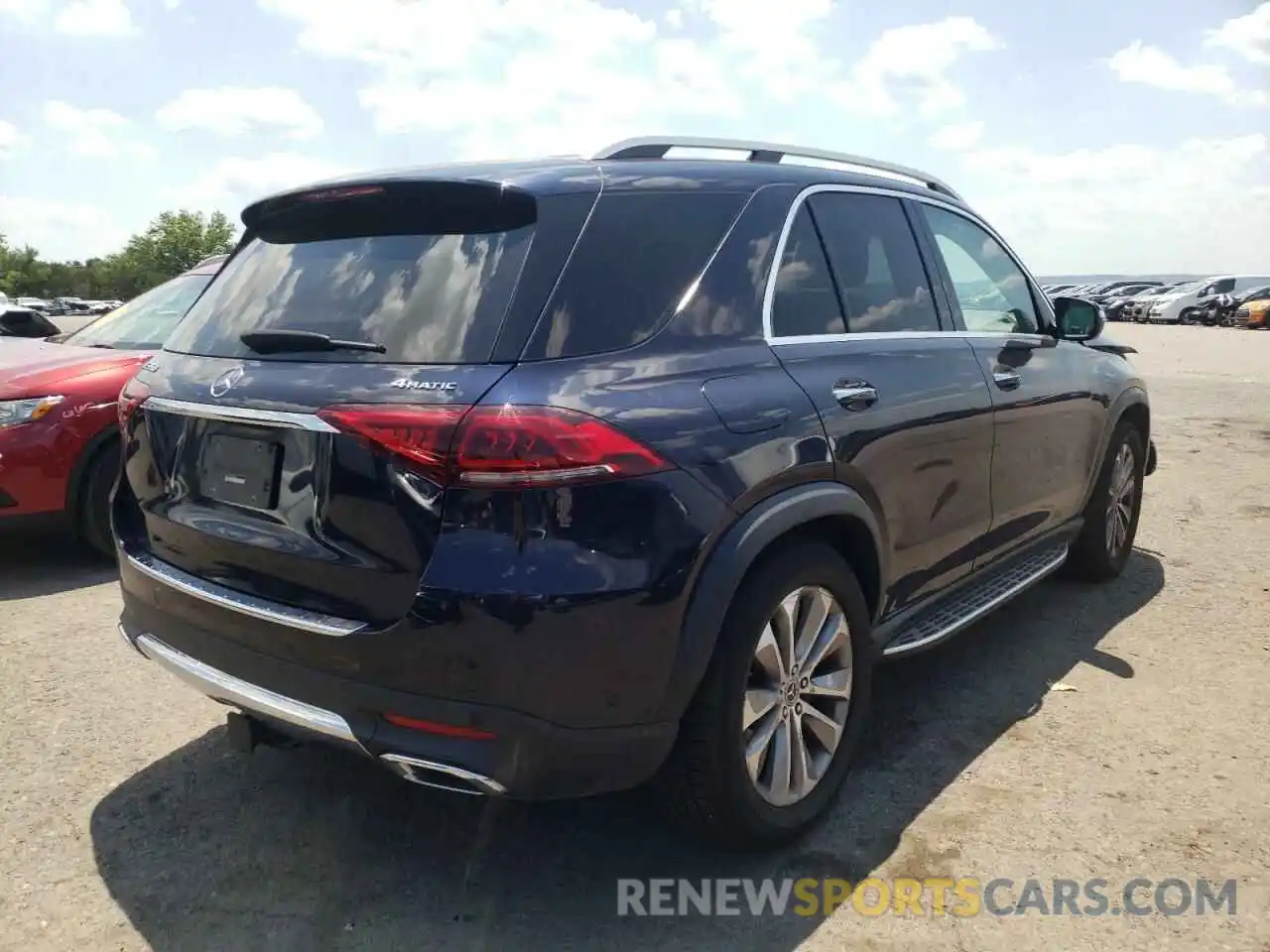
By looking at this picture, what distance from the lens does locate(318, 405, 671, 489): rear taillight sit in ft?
7.22

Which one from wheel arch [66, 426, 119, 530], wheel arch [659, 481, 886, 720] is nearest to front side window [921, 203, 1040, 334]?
wheel arch [659, 481, 886, 720]

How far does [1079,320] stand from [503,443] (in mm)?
3456

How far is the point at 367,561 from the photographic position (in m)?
2.33

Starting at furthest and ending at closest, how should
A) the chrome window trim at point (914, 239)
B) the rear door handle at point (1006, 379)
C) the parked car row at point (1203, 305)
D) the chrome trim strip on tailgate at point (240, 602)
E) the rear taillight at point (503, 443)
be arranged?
the parked car row at point (1203, 305) < the rear door handle at point (1006, 379) < the chrome window trim at point (914, 239) < the chrome trim strip on tailgate at point (240, 602) < the rear taillight at point (503, 443)

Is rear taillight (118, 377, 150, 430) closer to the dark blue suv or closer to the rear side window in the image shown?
the dark blue suv

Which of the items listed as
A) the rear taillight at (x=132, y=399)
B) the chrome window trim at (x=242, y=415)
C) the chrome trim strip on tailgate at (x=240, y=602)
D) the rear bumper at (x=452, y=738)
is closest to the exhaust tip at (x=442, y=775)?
the rear bumper at (x=452, y=738)

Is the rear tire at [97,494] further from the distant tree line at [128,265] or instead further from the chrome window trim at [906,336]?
the distant tree line at [128,265]

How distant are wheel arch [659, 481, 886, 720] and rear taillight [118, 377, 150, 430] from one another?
1657mm

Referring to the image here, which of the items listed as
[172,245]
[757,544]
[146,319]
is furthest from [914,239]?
[172,245]

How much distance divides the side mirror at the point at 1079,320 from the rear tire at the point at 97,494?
15.5 feet

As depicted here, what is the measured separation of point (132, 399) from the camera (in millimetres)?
2955

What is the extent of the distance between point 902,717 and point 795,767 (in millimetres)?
1029

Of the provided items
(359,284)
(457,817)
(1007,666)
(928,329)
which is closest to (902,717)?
(1007,666)

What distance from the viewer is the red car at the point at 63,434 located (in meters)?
5.20
